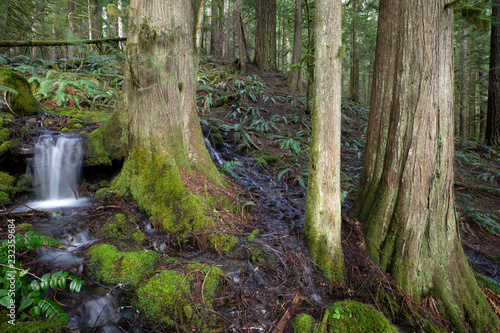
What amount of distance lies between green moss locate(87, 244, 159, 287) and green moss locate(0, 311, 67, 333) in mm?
720

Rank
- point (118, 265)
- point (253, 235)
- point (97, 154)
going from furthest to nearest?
point (97, 154), point (253, 235), point (118, 265)

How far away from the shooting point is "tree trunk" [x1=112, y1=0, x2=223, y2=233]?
411 cm

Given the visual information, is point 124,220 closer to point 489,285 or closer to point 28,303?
point 28,303

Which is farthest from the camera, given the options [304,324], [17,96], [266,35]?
[266,35]

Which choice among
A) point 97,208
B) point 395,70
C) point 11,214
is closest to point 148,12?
point 97,208

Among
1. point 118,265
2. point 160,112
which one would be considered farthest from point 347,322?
point 160,112

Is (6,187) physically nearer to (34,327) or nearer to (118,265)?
(118,265)

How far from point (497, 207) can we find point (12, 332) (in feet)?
28.6

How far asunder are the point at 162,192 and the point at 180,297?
1.88 metres

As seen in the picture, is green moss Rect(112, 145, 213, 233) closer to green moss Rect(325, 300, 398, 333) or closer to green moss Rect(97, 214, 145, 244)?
green moss Rect(97, 214, 145, 244)

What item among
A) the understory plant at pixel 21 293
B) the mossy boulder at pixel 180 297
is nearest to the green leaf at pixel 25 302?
the understory plant at pixel 21 293

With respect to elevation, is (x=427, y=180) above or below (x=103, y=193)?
above

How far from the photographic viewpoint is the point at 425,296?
3379 mm

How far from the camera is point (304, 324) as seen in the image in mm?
2645
